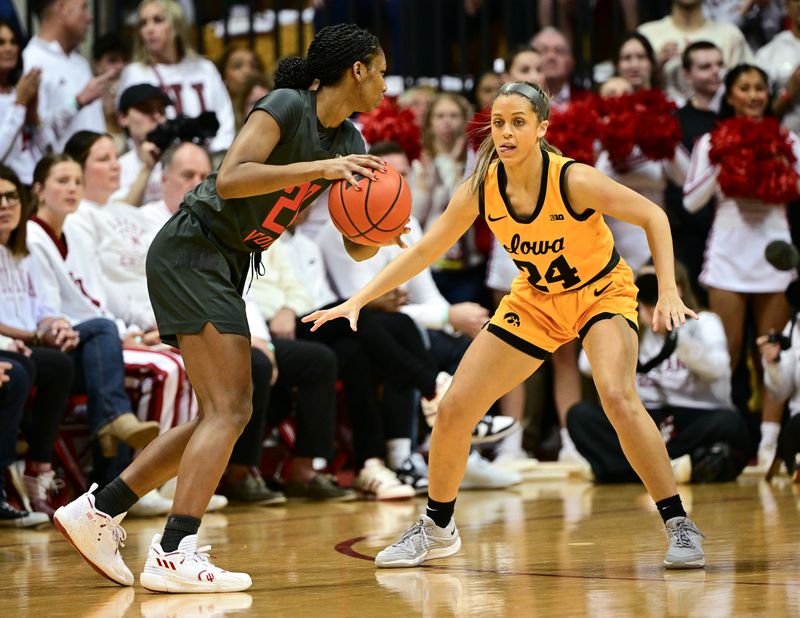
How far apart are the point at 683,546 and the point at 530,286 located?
107 cm

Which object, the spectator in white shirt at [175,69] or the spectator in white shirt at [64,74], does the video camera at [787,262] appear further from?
the spectator in white shirt at [64,74]

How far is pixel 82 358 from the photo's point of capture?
6355mm

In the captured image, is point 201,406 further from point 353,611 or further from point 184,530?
point 353,611

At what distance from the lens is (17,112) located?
762 centimetres

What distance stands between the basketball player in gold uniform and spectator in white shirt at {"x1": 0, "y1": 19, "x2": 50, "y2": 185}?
3830mm

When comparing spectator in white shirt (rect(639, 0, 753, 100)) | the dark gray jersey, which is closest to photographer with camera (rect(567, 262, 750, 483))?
spectator in white shirt (rect(639, 0, 753, 100))

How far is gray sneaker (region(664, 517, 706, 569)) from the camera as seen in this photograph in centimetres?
423

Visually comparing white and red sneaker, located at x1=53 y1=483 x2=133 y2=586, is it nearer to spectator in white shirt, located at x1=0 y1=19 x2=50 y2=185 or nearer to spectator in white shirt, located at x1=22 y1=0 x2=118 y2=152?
spectator in white shirt, located at x1=0 y1=19 x2=50 y2=185

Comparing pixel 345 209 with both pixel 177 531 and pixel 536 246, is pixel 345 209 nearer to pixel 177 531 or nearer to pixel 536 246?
pixel 536 246

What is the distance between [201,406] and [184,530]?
0.40 metres

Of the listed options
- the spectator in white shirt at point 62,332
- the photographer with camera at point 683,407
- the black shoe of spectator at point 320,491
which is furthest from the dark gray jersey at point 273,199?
the photographer with camera at point 683,407

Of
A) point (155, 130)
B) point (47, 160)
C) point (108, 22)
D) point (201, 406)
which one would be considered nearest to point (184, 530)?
point (201, 406)

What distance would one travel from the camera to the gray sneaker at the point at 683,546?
423cm

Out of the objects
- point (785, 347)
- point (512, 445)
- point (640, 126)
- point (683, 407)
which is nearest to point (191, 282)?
point (683, 407)
